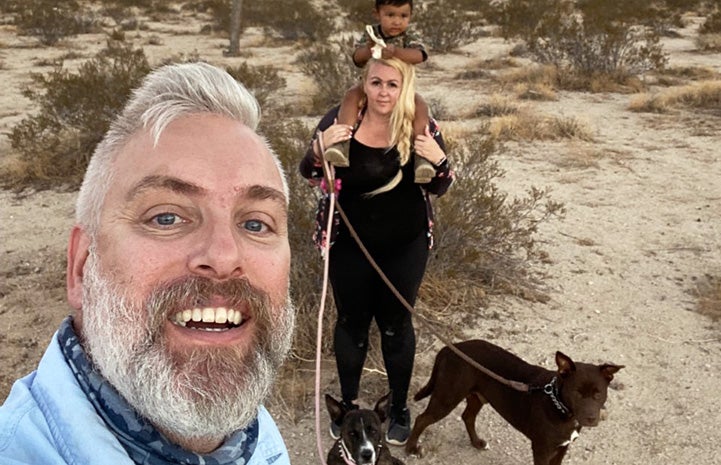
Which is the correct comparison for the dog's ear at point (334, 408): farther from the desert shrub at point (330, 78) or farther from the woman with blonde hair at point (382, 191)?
the desert shrub at point (330, 78)

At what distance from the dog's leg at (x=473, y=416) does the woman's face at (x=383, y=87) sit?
1.69 metres

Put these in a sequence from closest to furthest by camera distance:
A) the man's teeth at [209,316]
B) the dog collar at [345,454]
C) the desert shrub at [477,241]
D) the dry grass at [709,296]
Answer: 1. the man's teeth at [209,316]
2. the dog collar at [345,454]
3. the dry grass at [709,296]
4. the desert shrub at [477,241]

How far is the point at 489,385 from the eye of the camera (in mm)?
3467

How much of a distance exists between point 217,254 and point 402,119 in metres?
1.87

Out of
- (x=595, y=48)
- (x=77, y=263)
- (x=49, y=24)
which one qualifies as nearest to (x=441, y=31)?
(x=595, y=48)

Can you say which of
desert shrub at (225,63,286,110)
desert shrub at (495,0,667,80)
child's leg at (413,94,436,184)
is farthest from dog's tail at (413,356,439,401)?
desert shrub at (495,0,667,80)

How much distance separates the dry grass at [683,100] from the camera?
38.8ft

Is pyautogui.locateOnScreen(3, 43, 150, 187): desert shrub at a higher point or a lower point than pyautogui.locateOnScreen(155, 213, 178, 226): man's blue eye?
lower

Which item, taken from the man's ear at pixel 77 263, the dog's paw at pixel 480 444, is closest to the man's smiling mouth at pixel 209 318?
the man's ear at pixel 77 263

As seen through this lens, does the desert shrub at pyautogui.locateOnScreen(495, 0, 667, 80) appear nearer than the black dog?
No

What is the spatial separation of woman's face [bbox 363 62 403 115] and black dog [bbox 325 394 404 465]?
1.42 metres

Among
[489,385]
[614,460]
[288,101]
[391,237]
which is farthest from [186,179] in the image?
[288,101]

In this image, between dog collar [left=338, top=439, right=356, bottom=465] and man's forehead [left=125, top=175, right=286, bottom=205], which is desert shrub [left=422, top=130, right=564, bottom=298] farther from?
man's forehead [left=125, top=175, right=286, bottom=205]

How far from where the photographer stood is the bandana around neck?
3.85 feet
